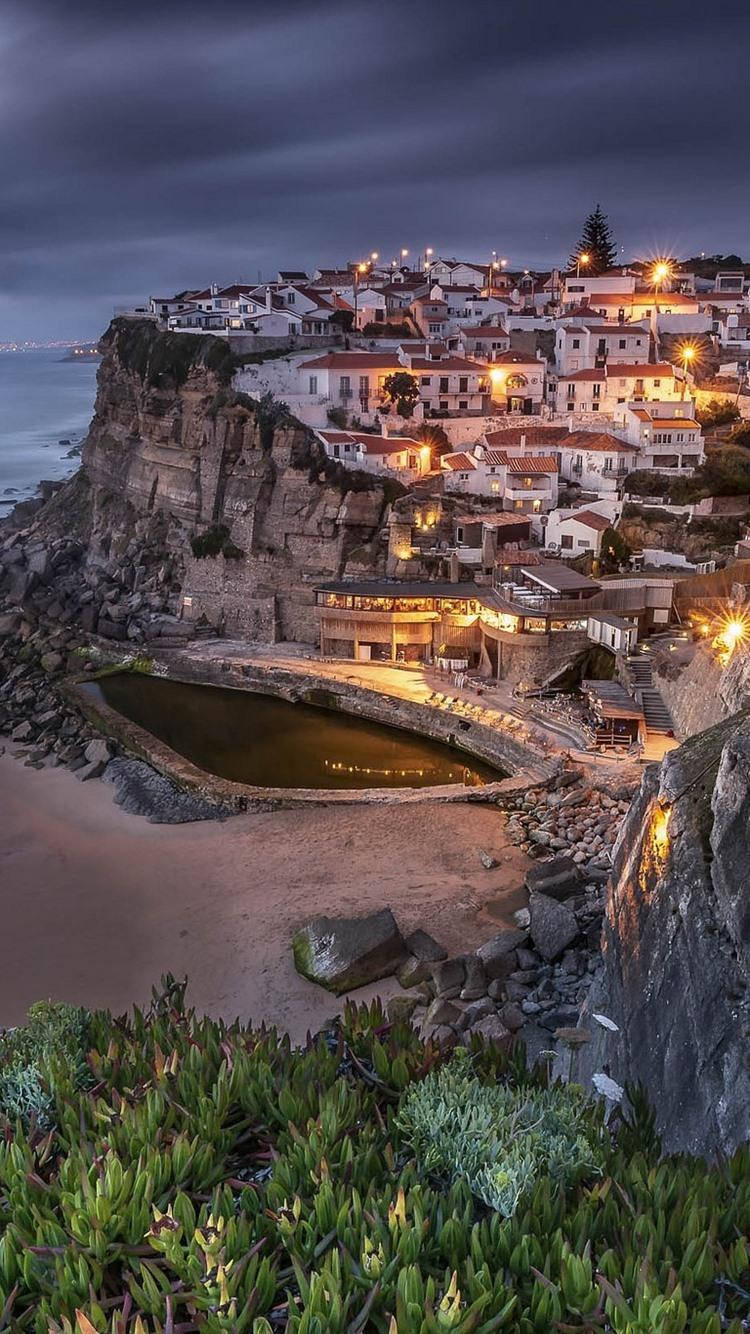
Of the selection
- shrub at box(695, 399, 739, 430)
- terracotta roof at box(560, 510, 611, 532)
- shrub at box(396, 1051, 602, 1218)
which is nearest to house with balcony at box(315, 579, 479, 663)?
terracotta roof at box(560, 510, 611, 532)

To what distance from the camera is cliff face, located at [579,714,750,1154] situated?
827 centimetres

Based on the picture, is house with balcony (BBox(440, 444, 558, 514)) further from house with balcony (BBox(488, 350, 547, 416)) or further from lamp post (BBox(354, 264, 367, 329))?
lamp post (BBox(354, 264, 367, 329))

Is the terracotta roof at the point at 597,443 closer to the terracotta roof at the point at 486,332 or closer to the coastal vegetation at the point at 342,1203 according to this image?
the terracotta roof at the point at 486,332

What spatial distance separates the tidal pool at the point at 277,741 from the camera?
82.8 feet

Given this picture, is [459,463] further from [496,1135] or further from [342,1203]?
[342,1203]

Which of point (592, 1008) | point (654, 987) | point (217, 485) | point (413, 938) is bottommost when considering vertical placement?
point (413, 938)

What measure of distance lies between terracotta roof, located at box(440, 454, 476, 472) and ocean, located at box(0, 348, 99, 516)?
141 feet

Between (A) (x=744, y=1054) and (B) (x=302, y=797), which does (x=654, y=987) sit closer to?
(A) (x=744, y=1054)

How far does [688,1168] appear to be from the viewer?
5.32 m

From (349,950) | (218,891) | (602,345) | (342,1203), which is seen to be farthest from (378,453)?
(342,1203)

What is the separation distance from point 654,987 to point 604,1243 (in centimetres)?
575

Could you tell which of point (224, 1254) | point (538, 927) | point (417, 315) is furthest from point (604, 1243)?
point (417, 315)

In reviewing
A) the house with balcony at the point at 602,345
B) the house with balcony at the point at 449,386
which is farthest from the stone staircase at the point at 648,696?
the house with balcony at the point at 602,345

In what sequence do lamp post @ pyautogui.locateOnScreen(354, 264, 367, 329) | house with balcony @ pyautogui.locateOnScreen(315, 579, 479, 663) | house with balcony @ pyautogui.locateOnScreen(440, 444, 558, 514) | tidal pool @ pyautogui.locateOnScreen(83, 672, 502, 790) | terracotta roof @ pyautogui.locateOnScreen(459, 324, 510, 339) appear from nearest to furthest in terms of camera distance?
1. tidal pool @ pyautogui.locateOnScreen(83, 672, 502, 790)
2. house with balcony @ pyautogui.locateOnScreen(315, 579, 479, 663)
3. house with balcony @ pyautogui.locateOnScreen(440, 444, 558, 514)
4. terracotta roof @ pyautogui.locateOnScreen(459, 324, 510, 339)
5. lamp post @ pyautogui.locateOnScreen(354, 264, 367, 329)
